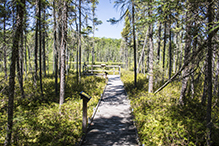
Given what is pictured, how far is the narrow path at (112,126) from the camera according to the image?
197 inches

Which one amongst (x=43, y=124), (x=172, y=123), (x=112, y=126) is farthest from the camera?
(x=112, y=126)

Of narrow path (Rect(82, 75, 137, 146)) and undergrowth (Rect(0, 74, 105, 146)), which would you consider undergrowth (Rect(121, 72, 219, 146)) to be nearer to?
narrow path (Rect(82, 75, 137, 146))

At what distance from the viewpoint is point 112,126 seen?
6.14m

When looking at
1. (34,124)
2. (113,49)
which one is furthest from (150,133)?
(113,49)

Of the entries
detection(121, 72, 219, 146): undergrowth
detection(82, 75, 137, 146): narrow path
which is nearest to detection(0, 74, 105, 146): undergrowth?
detection(82, 75, 137, 146): narrow path

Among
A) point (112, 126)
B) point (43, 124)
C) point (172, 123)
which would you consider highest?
point (172, 123)

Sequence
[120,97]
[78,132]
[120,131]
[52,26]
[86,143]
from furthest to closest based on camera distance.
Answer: [120,97] → [52,26] → [120,131] → [78,132] → [86,143]

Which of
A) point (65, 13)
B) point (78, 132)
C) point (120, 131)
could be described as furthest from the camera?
point (65, 13)

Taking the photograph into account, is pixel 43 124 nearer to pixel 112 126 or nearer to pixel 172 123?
pixel 112 126

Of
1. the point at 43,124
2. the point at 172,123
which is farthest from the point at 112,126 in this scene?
the point at 43,124

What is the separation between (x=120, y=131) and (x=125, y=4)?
7.99 m

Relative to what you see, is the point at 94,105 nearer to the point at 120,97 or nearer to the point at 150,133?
the point at 120,97

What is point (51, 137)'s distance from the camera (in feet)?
16.6

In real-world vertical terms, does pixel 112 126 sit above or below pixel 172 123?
below
